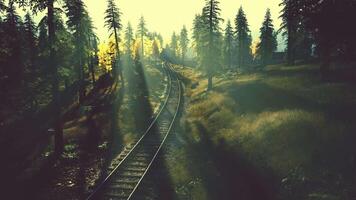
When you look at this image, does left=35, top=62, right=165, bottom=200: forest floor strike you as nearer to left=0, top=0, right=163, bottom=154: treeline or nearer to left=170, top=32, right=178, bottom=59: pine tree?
left=0, top=0, right=163, bottom=154: treeline

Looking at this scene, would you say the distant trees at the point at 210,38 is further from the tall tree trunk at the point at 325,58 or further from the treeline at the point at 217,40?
the tall tree trunk at the point at 325,58

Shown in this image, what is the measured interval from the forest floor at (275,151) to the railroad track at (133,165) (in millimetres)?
1137

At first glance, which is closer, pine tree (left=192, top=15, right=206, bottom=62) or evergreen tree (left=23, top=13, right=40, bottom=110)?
evergreen tree (left=23, top=13, right=40, bottom=110)

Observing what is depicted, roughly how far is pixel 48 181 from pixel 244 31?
247 feet

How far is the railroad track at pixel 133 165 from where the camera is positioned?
1341 cm

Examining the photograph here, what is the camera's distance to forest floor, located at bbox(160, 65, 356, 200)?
12.0m

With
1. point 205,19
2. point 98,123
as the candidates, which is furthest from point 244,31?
point 98,123

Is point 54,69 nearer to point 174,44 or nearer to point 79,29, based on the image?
point 79,29

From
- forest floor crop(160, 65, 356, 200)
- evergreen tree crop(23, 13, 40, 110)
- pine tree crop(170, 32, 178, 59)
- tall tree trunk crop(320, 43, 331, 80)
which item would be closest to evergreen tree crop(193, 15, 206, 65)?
tall tree trunk crop(320, 43, 331, 80)

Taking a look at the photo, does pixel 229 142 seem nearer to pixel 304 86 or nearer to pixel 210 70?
pixel 304 86

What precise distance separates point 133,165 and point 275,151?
23.7 feet

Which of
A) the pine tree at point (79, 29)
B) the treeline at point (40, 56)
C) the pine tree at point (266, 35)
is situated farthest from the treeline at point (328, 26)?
the pine tree at point (266, 35)

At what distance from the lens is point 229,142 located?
18422 mm

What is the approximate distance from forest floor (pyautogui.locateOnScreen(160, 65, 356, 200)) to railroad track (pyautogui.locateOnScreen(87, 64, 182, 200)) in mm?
1137
